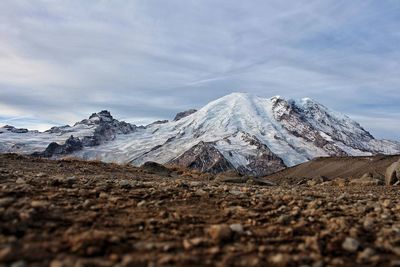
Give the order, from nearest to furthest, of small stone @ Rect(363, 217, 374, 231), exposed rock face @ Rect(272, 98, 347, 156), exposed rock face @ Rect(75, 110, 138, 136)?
small stone @ Rect(363, 217, 374, 231)
exposed rock face @ Rect(272, 98, 347, 156)
exposed rock face @ Rect(75, 110, 138, 136)

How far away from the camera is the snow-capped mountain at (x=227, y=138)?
132000 mm

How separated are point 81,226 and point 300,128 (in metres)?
166

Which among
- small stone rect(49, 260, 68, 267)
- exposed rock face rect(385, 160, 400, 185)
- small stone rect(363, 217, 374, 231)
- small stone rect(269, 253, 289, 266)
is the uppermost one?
exposed rock face rect(385, 160, 400, 185)

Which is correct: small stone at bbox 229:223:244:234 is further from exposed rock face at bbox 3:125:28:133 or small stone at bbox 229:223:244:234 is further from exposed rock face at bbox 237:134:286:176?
exposed rock face at bbox 3:125:28:133

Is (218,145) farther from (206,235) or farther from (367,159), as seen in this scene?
(206,235)

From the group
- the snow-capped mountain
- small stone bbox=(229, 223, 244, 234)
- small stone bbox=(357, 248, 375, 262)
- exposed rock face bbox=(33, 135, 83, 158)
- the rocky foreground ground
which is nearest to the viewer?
the rocky foreground ground

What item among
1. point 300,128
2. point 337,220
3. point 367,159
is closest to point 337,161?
point 367,159

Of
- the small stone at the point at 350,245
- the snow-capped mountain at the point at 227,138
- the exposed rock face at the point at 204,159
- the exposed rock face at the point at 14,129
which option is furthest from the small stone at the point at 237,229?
the exposed rock face at the point at 14,129

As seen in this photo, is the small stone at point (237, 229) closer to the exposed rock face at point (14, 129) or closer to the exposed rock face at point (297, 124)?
the exposed rock face at point (297, 124)

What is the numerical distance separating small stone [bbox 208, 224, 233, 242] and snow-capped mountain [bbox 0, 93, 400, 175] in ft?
365

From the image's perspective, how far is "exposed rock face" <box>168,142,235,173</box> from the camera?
4756 inches

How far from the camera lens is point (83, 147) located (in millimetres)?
155000

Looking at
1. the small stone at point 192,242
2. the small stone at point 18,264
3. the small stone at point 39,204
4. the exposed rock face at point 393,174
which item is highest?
the exposed rock face at point 393,174

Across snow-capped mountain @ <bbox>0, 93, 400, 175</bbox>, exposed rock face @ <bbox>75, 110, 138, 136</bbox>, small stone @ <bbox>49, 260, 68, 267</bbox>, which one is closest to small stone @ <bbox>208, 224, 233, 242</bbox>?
small stone @ <bbox>49, 260, 68, 267</bbox>
